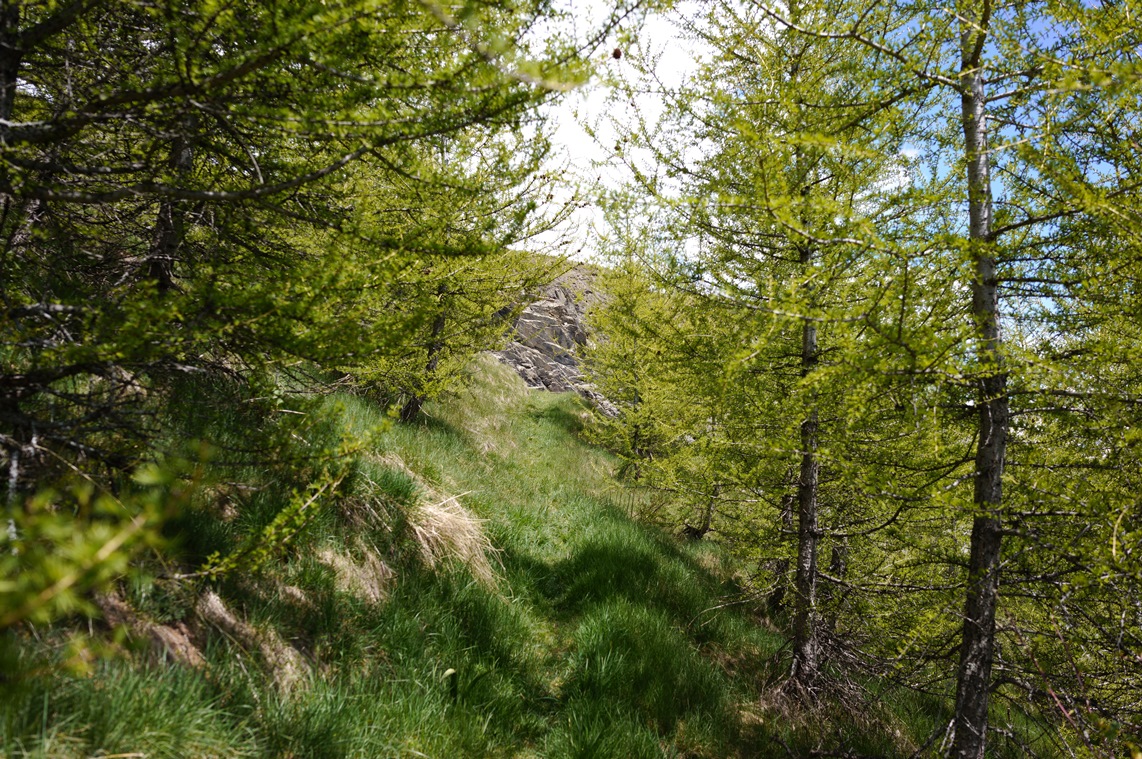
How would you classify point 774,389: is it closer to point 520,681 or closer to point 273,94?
point 520,681

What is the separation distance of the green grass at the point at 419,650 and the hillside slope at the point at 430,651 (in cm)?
1

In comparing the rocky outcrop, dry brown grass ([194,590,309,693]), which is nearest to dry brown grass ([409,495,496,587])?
dry brown grass ([194,590,309,693])

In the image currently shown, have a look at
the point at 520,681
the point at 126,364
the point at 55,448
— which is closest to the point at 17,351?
the point at 55,448

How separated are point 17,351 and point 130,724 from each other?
2.37 meters

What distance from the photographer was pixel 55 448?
7.55 ft

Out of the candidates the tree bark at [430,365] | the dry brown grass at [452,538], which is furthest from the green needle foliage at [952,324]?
the tree bark at [430,365]

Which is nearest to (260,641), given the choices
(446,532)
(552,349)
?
(446,532)

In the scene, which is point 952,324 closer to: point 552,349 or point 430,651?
point 430,651

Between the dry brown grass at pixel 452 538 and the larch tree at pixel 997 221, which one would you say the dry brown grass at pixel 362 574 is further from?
the larch tree at pixel 997 221

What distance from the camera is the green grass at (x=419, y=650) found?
1906 mm

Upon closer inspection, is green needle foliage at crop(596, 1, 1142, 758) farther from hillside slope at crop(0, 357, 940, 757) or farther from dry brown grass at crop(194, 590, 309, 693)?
dry brown grass at crop(194, 590, 309, 693)

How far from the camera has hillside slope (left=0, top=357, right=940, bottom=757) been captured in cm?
188

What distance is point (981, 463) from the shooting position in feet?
9.22

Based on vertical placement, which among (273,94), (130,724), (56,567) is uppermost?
(273,94)
